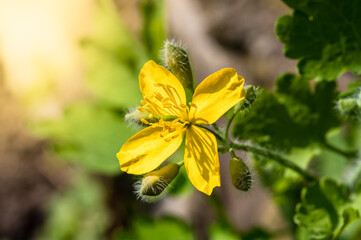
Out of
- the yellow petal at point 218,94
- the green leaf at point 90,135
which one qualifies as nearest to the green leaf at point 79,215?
the green leaf at point 90,135

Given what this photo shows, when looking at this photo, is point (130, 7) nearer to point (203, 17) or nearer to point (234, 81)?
point (203, 17)

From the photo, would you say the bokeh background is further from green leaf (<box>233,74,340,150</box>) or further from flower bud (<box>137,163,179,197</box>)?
flower bud (<box>137,163,179,197</box>)

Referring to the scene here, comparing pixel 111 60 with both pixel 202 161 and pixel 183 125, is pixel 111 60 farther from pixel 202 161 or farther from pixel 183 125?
pixel 202 161

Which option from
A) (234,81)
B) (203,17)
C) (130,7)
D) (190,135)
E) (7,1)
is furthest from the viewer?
(7,1)

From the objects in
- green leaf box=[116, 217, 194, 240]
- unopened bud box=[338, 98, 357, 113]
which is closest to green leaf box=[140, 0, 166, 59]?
green leaf box=[116, 217, 194, 240]

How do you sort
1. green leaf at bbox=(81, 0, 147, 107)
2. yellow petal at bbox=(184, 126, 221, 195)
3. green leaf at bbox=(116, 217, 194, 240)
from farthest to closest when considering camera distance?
green leaf at bbox=(81, 0, 147, 107) → green leaf at bbox=(116, 217, 194, 240) → yellow petal at bbox=(184, 126, 221, 195)

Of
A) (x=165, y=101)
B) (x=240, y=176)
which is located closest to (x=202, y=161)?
(x=240, y=176)

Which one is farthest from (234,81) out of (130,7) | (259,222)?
(130,7)
